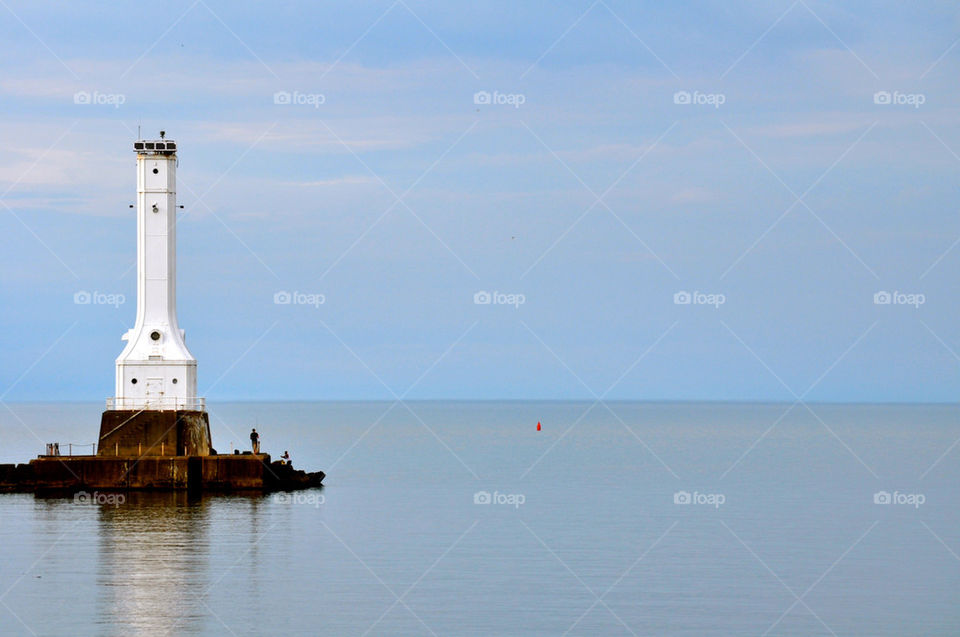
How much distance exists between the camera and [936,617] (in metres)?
31.3

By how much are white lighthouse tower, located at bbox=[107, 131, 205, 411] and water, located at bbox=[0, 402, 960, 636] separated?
4.04 meters

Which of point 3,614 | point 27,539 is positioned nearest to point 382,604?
point 3,614

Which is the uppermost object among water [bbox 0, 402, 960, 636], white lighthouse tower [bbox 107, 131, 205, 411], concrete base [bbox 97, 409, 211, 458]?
white lighthouse tower [bbox 107, 131, 205, 411]

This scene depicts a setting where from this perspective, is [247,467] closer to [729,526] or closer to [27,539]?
[27,539]

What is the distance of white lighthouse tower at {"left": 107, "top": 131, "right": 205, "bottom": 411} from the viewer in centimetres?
5416

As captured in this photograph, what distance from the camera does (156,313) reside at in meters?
55.0

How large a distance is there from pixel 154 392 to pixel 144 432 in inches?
58.8

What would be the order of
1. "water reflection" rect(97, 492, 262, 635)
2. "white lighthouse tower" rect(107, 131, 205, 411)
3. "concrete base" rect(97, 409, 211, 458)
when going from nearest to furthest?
"water reflection" rect(97, 492, 262, 635) → "concrete base" rect(97, 409, 211, 458) → "white lighthouse tower" rect(107, 131, 205, 411)

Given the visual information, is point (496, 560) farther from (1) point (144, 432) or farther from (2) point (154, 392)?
(2) point (154, 392)

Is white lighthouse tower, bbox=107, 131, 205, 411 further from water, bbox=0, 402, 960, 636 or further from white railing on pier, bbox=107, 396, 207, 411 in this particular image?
water, bbox=0, 402, 960, 636

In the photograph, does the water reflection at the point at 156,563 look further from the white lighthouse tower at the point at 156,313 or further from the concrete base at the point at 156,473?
the white lighthouse tower at the point at 156,313

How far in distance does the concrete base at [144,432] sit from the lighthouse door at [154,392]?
1.51 feet

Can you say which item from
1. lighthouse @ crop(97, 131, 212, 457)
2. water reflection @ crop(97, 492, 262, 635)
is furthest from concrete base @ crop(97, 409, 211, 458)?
water reflection @ crop(97, 492, 262, 635)

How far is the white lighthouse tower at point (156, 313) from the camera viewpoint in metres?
54.2
